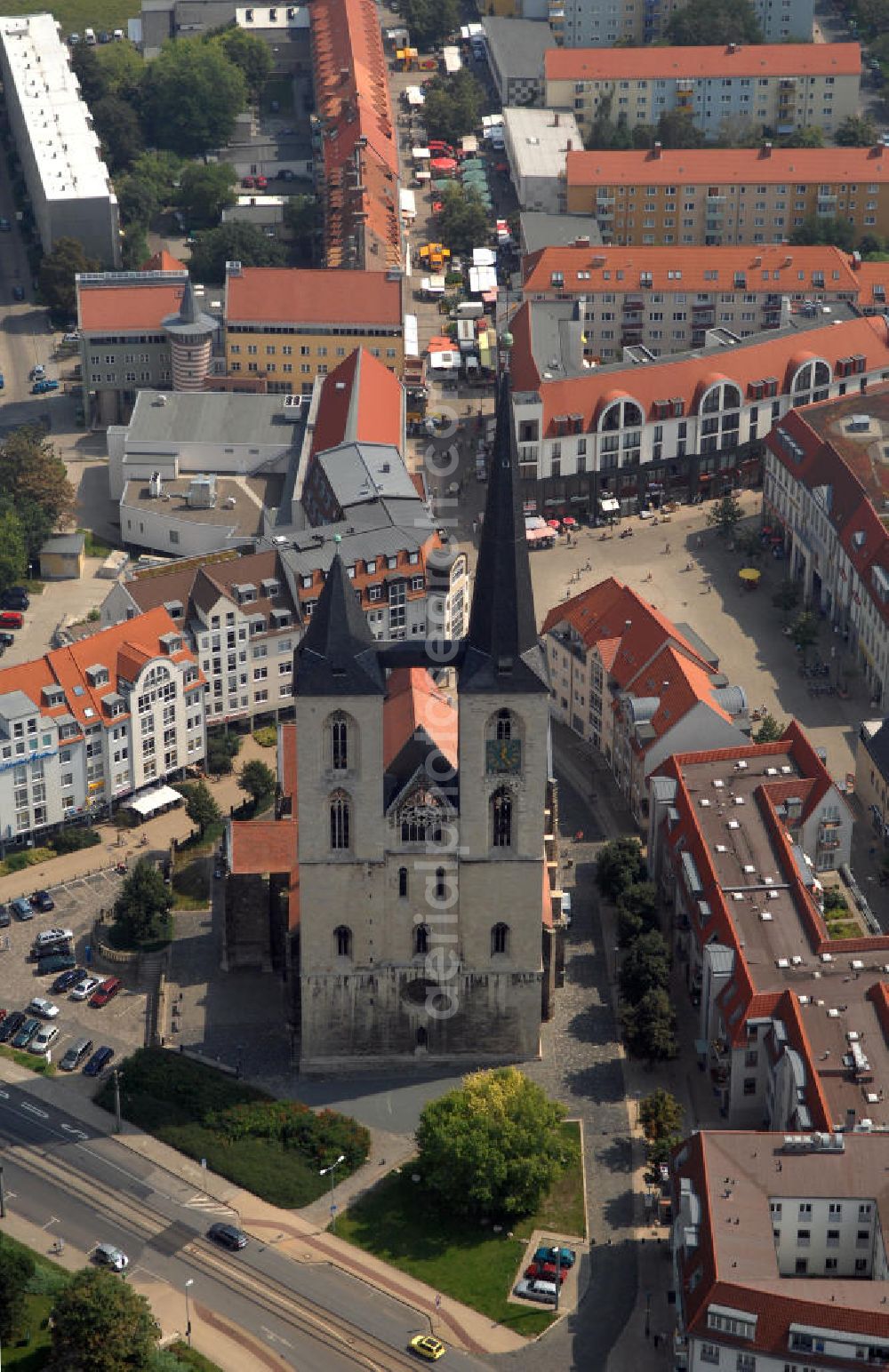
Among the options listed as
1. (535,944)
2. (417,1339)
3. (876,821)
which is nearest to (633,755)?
(876,821)

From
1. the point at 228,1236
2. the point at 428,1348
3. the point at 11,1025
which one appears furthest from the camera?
the point at 11,1025

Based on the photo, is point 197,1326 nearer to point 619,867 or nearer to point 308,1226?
point 308,1226

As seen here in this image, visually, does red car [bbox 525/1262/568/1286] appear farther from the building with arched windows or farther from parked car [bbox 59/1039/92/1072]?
parked car [bbox 59/1039/92/1072]

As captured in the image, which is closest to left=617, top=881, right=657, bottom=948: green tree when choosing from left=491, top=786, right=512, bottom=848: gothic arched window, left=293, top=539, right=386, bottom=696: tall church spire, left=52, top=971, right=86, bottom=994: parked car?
left=491, top=786, right=512, bottom=848: gothic arched window

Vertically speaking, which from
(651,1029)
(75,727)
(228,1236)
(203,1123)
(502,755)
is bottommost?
(228,1236)

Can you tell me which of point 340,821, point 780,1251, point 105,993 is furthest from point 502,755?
point 105,993

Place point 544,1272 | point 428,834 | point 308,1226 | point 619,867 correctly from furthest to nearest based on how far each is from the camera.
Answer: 1. point 619,867
2. point 428,834
3. point 308,1226
4. point 544,1272

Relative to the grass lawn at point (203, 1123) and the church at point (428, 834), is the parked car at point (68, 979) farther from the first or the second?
the church at point (428, 834)

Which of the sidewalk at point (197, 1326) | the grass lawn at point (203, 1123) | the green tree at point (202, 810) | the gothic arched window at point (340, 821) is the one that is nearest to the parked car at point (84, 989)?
the grass lawn at point (203, 1123)
